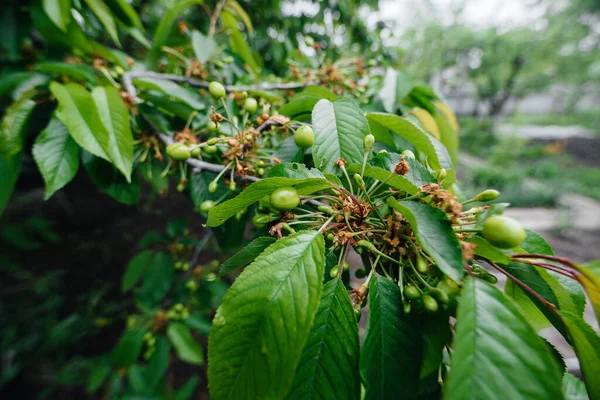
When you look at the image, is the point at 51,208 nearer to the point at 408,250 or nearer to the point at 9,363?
the point at 9,363

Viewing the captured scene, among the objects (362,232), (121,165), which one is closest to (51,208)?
(121,165)

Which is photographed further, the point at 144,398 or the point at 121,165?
the point at 144,398

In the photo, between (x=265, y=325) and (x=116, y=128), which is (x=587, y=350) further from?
(x=116, y=128)

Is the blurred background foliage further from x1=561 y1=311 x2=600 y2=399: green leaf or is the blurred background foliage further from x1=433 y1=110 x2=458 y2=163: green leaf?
x1=561 y1=311 x2=600 y2=399: green leaf

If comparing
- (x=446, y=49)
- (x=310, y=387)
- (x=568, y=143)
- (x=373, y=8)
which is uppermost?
(x=446, y=49)

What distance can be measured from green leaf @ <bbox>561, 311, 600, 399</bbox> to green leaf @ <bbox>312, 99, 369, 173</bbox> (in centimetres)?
56

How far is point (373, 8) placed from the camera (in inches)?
107

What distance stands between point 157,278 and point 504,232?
78.8 inches

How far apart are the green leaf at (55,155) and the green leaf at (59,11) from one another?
1.44 ft

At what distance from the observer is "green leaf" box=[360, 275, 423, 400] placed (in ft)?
1.82

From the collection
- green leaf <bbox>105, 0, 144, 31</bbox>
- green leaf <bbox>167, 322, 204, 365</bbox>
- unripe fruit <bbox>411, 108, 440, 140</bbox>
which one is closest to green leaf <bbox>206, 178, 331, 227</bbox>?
unripe fruit <bbox>411, 108, 440, 140</bbox>

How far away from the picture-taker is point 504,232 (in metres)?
0.51

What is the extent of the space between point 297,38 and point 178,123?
6.31 ft

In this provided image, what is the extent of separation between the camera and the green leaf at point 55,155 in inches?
37.6
